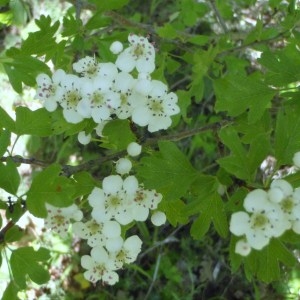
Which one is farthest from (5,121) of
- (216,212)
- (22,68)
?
(216,212)


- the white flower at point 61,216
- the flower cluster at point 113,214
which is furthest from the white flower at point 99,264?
the white flower at point 61,216

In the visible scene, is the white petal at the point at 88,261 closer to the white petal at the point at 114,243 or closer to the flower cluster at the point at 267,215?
the white petal at the point at 114,243

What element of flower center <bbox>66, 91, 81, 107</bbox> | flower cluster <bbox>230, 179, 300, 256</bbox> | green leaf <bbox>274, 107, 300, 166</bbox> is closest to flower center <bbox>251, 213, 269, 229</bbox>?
flower cluster <bbox>230, 179, 300, 256</bbox>

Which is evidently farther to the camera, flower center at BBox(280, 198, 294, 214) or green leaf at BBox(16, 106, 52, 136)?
green leaf at BBox(16, 106, 52, 136)

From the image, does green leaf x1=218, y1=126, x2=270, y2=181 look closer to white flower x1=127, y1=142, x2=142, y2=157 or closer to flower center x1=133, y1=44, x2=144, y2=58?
white flower x1=127, y1=142, x2=142, y2=157

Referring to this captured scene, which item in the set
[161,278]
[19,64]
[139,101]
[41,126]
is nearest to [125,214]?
[139,101]

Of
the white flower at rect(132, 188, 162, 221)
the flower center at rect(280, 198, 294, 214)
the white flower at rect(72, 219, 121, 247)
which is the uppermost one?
the flower center at rect(280, 198, 294, 214)
